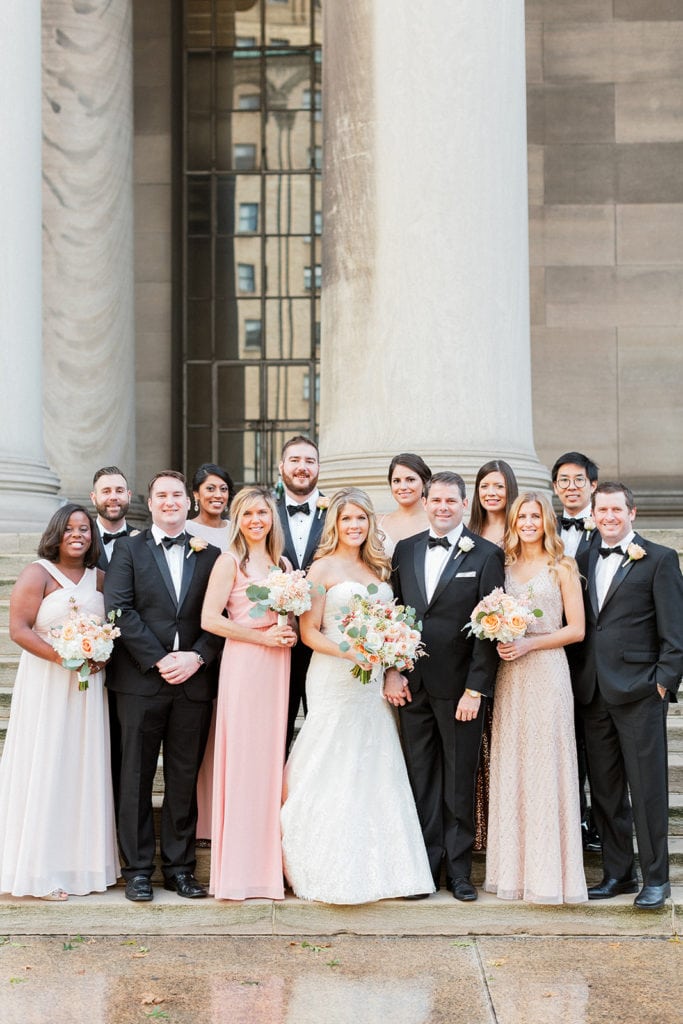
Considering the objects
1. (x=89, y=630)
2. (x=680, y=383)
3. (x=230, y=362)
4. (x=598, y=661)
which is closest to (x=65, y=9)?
(x=230, y=362)

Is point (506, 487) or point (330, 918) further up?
point (506, 487)

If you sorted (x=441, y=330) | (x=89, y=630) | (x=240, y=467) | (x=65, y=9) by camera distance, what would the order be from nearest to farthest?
1. (x=89, y=630)
2. (x=441, y=330)
3. (x=65, y=9)
4. (x=240, y=467)

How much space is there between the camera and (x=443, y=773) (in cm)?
900

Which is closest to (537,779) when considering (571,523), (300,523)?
(571,523)

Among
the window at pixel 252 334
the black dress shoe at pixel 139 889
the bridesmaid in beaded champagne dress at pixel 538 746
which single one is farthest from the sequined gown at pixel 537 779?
the window at pixel 252 334

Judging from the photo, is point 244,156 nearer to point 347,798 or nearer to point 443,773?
point 443,773

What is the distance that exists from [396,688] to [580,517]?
2343 mm

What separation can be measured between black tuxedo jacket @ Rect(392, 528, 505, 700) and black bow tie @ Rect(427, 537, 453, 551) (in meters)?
0.06

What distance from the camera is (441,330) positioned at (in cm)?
1277

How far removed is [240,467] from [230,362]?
6.25 ft

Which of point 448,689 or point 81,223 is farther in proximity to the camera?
point 81,223

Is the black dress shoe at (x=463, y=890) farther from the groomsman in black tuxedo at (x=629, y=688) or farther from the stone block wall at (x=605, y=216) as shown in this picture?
the stone block wall at (x=605, y=216)

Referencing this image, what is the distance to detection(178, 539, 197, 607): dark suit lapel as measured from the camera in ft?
29.7

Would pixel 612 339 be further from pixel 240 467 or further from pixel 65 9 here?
pixel 65 9
